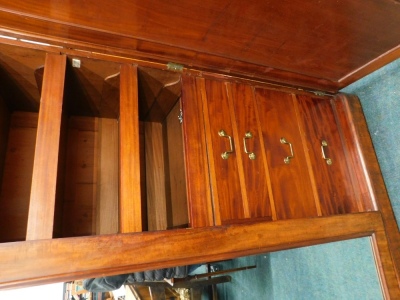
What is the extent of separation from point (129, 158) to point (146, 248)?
9.2 inches

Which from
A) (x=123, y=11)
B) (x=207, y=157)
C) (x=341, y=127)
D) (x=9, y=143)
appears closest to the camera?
(x=123, y=11)

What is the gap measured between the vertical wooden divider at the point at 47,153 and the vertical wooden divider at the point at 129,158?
0.15 m

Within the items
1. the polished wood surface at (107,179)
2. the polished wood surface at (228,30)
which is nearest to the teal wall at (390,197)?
the polished wood surface at (228,30)

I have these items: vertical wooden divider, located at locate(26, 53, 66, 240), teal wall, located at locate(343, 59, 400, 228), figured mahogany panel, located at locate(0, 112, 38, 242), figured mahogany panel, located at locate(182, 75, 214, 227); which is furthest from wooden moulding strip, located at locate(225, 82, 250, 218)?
figured mahogany panel, located at locate(0, 112, 38, 242)

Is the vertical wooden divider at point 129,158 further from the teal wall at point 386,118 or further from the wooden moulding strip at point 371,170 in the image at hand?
the teal wall at point 386,118

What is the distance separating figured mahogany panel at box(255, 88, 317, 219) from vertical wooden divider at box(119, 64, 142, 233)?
1.44 ft

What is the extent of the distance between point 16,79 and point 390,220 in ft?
4.57

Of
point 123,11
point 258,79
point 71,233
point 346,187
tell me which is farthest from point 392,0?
point 71,233

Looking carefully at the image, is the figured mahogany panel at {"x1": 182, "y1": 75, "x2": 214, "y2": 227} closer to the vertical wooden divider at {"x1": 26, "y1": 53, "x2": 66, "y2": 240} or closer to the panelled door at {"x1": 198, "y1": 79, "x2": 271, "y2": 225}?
the panelled door at {"x1": 198, "y1": 79, "x2": 271, "y2": 225}

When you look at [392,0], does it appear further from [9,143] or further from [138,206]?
[9,143]

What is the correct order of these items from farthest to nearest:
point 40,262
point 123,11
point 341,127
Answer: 1. point 341,127
2. point 123,11
3. point 40,262

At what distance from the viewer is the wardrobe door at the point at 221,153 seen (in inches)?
29.8

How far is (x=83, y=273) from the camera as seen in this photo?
0.56 meters

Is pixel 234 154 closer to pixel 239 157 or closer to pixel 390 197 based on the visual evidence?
pixel 239 157
